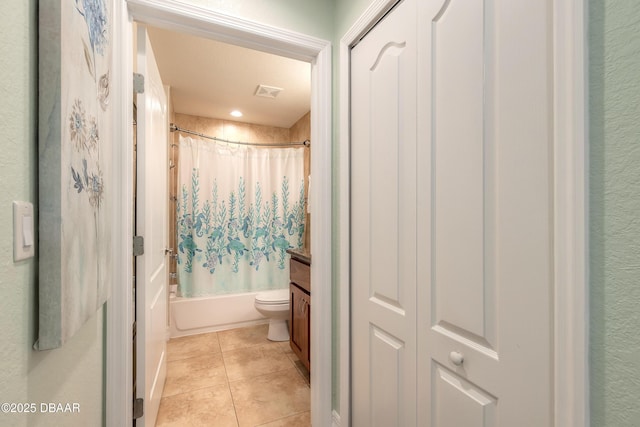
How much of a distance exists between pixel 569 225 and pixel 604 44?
35 centimetres

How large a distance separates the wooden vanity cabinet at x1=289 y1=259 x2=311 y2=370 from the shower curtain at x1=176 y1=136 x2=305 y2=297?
40.5 inches

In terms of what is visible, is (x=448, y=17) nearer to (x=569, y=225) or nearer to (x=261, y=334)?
(x=569, y=225)

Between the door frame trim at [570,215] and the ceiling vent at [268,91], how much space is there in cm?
234

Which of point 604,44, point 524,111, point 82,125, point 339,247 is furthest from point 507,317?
point 82,125

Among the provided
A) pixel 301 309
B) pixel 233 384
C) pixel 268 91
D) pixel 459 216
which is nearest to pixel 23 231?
pixel 459 216

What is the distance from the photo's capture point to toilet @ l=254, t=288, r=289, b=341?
8.39 feet

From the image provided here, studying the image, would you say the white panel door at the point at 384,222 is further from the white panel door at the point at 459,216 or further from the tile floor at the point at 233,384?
the tile floor at the point at 233,384

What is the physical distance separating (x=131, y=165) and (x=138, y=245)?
1.23ft

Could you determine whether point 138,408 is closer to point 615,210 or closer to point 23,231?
point 23,231

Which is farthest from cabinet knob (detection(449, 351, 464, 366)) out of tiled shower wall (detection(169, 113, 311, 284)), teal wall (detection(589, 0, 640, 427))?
tiled shower wall (detection(169, 113, 311, 284))

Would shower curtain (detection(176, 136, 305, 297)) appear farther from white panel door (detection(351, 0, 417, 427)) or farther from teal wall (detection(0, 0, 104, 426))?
teal wall (detection(0, 0, 104, 426))

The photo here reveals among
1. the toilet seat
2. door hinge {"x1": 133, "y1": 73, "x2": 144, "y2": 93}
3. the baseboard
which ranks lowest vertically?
the baseboard

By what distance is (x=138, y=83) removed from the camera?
1.29 m

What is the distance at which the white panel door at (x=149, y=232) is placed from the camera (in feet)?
4.29
